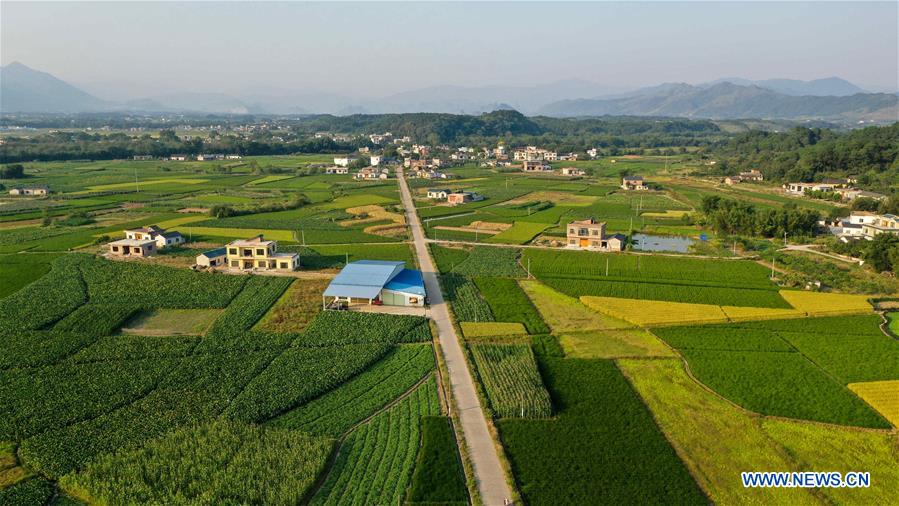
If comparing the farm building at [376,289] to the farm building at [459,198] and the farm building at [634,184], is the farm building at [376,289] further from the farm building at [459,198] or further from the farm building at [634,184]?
the farm building at [634,184]

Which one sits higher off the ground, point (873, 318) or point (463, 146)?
point (463, 146)

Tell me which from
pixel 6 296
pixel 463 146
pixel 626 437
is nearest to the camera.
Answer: pixel 626 437

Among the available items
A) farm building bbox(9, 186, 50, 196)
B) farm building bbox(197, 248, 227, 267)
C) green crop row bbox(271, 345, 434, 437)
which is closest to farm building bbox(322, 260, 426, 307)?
green crop row bbox(271, 345, 434, 437)

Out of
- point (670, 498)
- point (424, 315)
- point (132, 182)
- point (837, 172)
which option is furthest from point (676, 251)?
point (132, 182)

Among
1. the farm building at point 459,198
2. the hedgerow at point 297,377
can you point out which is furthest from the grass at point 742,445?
the farm building at point 459,198

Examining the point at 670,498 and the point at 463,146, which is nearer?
the point at 670,498

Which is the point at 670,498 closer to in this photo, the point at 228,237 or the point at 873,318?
the point at 873,318
